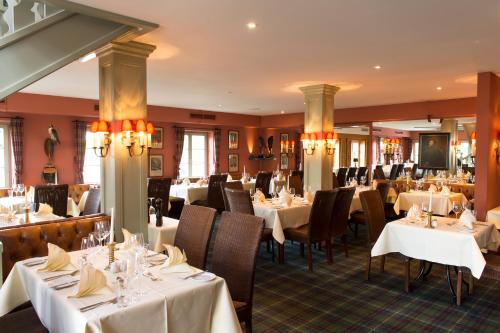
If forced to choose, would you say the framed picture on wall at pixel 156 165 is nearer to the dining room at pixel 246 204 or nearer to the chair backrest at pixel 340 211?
the dining room at pixel 246 204

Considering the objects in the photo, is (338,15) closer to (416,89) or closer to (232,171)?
(416,89)

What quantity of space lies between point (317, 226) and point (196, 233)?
2.10 meters

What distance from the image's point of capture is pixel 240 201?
5.03m

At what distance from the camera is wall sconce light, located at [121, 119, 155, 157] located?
A: 4012 millimetres

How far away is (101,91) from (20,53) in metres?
0.98

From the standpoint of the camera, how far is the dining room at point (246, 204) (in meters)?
2.38

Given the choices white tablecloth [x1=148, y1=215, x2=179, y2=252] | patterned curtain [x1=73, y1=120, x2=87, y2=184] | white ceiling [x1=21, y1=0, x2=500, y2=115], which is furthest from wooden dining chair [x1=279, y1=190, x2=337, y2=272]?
patterned curtain [x1=73, y1=120, x2=87, y2=184]

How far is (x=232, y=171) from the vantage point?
40.7 ft

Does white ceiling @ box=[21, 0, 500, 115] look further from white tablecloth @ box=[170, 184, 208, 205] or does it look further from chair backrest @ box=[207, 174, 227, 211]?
white tablecloth @ box=[170, 184, 208, 205]

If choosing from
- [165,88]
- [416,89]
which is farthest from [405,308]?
[165,88]

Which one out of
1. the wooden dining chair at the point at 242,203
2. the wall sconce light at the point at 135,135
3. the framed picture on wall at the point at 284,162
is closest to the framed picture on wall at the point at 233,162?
the framed picture on wall at the point at 284,162

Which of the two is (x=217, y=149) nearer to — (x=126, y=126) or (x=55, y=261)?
(x=126, y=126)

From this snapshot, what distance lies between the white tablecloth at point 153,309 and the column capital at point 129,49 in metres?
2.41

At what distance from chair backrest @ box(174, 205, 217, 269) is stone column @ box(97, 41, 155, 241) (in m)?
0.99
